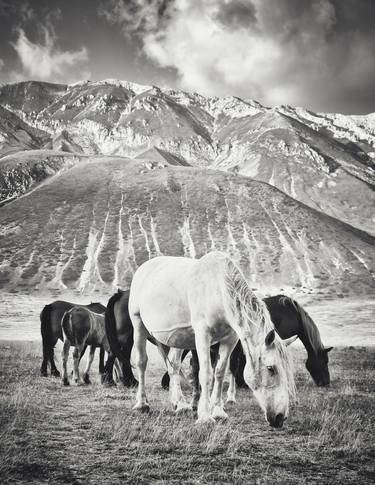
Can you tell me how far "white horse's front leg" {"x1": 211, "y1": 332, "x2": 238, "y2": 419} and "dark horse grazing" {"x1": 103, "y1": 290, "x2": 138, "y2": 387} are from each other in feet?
16.4

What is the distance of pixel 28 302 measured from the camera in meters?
Result: 62.6

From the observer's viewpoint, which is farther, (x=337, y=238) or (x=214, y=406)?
(x=337, y=238)

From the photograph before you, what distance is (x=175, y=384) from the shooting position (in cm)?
872

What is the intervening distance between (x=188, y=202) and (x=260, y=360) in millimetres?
106258

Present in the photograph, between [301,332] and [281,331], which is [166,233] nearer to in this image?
[301,332]

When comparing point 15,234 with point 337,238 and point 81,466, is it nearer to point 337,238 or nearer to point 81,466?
point 337,238

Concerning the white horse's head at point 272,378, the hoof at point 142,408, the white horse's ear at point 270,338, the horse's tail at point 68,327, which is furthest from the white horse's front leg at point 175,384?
the horse's tail at point 68,327

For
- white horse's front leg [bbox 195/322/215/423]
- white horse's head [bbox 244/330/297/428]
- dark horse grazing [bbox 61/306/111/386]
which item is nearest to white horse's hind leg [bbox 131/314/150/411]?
white horse's front leg [bbox 195/322/215/423]

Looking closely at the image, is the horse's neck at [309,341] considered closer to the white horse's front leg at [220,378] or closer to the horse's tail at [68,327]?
the white horse's front leg at [220,378]

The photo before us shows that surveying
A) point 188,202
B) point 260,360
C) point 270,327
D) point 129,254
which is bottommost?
point 260,360

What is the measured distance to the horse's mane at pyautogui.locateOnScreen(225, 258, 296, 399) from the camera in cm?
654

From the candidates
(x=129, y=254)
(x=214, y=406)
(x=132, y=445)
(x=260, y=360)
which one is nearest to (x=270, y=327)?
(x=260, y=360)

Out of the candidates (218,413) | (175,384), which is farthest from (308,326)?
(218,413)

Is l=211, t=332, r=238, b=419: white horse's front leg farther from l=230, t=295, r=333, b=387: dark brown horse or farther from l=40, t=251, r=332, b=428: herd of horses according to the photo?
l=230, t=295, r=333, b=387: dark brown horse
